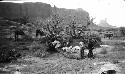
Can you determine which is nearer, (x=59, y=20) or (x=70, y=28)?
(x=59, y=20)

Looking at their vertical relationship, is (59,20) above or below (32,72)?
above

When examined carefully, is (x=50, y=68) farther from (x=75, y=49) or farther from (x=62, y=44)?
(x=62, y=44)

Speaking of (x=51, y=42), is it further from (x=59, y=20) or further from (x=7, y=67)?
(x=7, y=67)

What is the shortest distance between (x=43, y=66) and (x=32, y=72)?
142 cm

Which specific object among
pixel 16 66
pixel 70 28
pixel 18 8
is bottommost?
pixel 16 66

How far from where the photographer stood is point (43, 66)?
1161 cm

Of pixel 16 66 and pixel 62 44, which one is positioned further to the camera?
pixel 62 44

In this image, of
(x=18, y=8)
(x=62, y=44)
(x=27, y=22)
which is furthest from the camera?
(x=18, y=8)

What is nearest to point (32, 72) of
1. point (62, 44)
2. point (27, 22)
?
point (62, 44)

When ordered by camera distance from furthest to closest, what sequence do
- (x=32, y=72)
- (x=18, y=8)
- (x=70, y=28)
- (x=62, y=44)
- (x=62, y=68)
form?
1. (x=18, y=8)
2. (x=70, y=28)
3. (x=62, y=44)
4. (x=62, y=68)
5. (x=32, y=72)

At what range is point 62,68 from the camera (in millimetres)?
11000

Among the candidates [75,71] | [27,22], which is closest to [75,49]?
[75,71]

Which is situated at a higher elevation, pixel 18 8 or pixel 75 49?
pixel 18 8

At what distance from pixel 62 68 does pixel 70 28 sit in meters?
14.2
